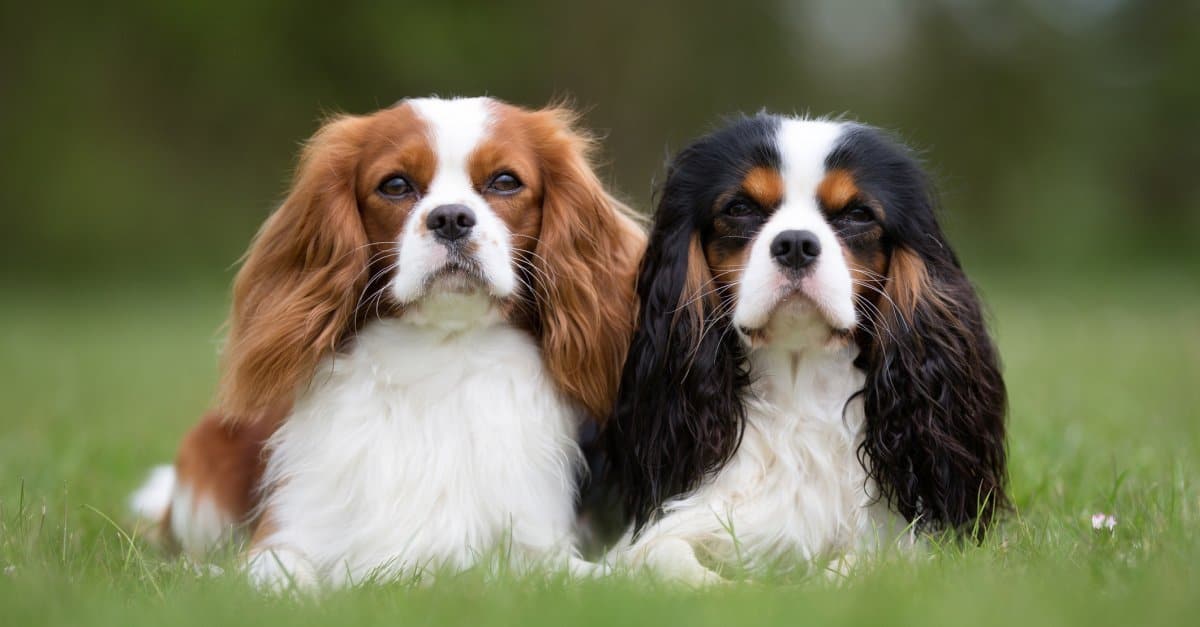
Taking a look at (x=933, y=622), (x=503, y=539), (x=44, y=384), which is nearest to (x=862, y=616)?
(x=933, y=622)

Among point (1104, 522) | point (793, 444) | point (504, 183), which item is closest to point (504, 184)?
point (504, 183)

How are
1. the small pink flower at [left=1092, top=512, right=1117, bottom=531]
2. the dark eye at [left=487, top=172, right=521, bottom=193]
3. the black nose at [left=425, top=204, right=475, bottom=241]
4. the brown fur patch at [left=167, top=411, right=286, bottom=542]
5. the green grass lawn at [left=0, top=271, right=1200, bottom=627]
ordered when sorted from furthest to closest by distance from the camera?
the brown fur patch at [left=167, top=411, right=286, bottom=542] → the dark eye at [left=487, top=172, right=521, bottom=193] → the black nose at [left=425, top=204, right=475, bottom=241] → the small pink flower at [left=1092, top=512, right=1117, bottom=531] → the green grass lawn at [left=0, top=271, right=1200, bottom=627]

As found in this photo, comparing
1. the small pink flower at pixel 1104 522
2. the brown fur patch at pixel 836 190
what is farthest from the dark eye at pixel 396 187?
the small pink flower at pixel 1104 522

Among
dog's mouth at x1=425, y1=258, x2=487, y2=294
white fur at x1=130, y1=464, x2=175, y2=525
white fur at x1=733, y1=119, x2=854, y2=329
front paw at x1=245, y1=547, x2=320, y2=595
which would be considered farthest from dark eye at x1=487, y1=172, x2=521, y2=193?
white fur at x1=130, y1=464, x2=175, y2=525

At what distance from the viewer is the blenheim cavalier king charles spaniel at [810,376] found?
3.11 metres

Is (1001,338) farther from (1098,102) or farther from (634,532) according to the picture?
(1098,102)

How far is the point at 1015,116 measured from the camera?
16.8 metres

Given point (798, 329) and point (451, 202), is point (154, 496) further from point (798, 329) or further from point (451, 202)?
point (798, 329)

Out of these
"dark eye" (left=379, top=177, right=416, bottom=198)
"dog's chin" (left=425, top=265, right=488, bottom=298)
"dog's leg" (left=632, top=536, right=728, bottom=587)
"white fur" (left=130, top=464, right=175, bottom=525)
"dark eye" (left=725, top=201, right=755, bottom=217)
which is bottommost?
"white fur" (left=130, top=464, right=175, bottom=525)

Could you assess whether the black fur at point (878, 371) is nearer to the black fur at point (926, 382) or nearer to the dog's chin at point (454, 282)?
the black fur at point (926, 382)

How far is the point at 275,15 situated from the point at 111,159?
8.39 ft

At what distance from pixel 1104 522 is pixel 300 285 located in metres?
2.13

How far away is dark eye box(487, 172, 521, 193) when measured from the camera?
10.8 ft

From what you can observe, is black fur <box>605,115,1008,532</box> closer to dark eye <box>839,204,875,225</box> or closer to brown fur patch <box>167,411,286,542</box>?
dark eye <box>839,204,875,225</box>
